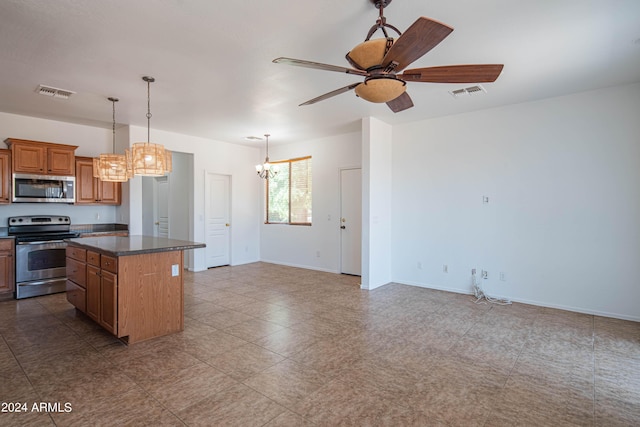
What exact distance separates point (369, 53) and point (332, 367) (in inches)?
94.3

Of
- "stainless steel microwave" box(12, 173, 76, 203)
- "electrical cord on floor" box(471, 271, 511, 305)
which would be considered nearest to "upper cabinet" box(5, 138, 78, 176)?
"stainless steel microwave" box(12, 173, 76, 203)

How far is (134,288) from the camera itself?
316cm

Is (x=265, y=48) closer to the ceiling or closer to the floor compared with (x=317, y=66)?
closer to the ceiling

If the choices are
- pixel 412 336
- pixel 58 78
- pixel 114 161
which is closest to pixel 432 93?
pixel 412 336

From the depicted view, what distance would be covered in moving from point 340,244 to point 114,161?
410cm

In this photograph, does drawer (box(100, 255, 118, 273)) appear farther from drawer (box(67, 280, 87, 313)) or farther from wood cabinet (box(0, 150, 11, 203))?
wood cabinet (box(0, 150, 11, 203))

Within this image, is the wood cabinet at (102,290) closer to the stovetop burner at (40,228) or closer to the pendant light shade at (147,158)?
the pendant light shade at (147,158)

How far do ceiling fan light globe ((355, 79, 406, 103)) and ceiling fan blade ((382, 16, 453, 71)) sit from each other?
115mm

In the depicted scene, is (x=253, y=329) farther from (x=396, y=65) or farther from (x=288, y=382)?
(x=396, y=65)

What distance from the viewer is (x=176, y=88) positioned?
13.1 feet

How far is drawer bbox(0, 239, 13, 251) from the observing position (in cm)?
459

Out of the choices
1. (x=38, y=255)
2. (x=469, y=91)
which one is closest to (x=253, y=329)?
(x=38, y=255)

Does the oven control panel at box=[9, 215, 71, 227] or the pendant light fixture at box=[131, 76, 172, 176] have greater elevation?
the pendant light fixture at box=[131, 76, 172, 176]

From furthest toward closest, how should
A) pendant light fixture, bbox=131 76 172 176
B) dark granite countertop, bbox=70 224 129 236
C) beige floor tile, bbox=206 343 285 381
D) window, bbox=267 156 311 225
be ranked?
1. window, bbox=267 156 311 225
2. dark granite countertop, bbox=70 224 129 236
3. pendant light fixture, bbox=131 76 172 176
4. beige floor tile, bbox=206 343 285 381
